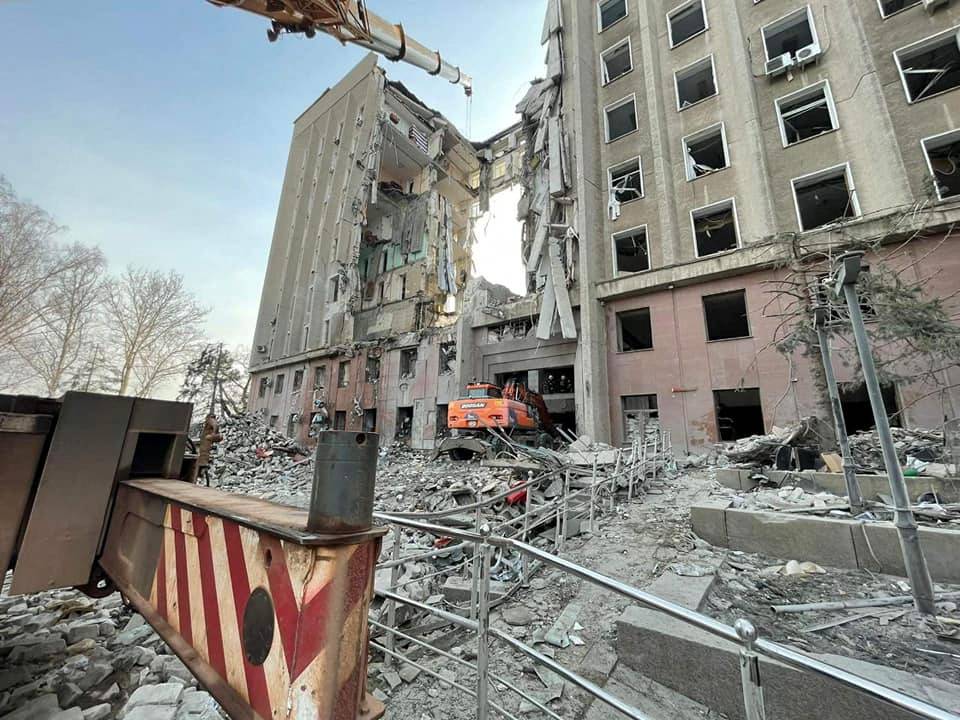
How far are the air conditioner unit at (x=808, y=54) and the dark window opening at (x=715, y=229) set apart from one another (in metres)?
5.18

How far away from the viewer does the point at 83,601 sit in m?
4.07

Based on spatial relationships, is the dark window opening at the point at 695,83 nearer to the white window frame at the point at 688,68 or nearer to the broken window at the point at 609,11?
the white window frame at the point at 688,68

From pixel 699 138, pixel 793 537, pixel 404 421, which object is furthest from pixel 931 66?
pixel 404 421

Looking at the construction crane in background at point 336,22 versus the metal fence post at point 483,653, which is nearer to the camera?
the metal fence post at point 483,653

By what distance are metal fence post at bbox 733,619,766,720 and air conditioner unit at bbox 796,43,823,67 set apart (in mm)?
19363

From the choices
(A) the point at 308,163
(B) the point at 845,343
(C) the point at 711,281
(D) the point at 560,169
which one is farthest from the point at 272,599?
(A) the point at 308,163

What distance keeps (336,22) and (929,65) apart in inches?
755

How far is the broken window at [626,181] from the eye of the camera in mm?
16016

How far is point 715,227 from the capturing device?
14.8 metres

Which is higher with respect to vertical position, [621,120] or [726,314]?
[621,120]

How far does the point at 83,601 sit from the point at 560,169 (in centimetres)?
1861

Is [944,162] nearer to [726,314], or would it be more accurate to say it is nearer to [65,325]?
[726,314]

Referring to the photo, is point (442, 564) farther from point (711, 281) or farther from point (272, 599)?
point (711, 281)

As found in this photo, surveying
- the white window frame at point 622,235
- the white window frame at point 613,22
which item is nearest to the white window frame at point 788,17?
the white window frame at point 613,22
